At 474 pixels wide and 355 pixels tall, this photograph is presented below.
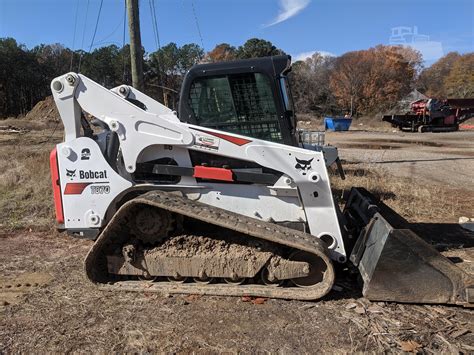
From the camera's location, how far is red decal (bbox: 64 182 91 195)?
416 cm

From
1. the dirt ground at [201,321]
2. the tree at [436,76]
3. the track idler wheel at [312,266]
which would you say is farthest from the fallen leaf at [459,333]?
the tree at [436,76]

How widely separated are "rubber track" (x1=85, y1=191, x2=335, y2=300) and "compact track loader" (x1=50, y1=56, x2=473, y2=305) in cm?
1

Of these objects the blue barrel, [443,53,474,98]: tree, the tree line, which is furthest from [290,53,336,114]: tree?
[443,53,474,98]: tree

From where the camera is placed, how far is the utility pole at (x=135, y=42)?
6906 mm

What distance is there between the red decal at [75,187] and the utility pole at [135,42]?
3163 mm

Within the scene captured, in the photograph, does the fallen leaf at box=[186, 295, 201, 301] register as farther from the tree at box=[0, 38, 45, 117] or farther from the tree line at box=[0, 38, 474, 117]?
the tree at box=[0, 38, 45, 117]

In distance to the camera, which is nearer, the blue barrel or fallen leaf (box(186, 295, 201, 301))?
fallen leaf (box(186, 295, 201, 301))

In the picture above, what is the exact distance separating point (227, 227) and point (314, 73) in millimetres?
56878

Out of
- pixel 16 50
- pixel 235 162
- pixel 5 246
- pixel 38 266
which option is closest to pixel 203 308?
pixel 235 162

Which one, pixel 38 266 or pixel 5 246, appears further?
pixel 5 246

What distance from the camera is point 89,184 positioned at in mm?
4160

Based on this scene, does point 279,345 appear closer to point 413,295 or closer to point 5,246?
point 413,295

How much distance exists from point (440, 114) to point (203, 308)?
29262 millimetres

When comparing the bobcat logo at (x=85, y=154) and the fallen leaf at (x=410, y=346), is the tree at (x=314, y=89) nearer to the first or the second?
the bobcat logo at (x=85, y=154)
